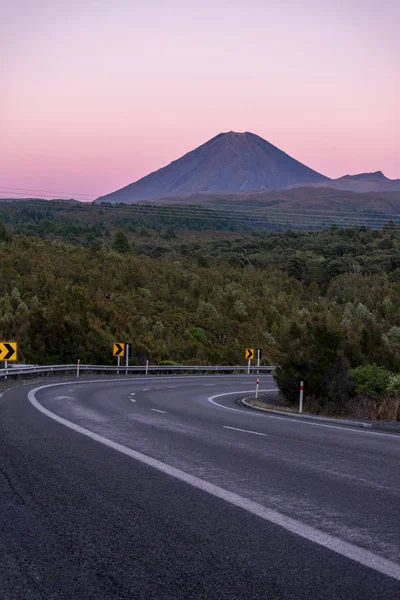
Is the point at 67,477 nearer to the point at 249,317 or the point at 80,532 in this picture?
the point at 80,532

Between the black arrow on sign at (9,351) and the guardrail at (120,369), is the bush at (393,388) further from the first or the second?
the guardrail at (120,369)

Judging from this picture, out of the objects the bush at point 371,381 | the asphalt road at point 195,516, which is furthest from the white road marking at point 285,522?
the bush at point 371,381

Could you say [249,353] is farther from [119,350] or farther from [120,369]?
[120,369]

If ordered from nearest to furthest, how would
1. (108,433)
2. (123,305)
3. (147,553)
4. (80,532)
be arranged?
(147,553)
(80,532)
(108,433)
(123,305)

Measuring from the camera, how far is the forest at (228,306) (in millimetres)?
28500

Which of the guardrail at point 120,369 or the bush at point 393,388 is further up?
the bush at point 393,388

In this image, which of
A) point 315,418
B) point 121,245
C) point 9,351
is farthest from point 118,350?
point 121,245

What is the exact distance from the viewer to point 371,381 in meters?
25.9

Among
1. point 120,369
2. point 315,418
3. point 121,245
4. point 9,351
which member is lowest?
point 120,369

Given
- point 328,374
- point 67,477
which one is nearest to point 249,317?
→ point 328,374

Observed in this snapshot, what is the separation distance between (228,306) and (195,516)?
78.6 metres

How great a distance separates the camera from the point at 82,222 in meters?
200

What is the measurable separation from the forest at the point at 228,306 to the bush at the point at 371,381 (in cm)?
4

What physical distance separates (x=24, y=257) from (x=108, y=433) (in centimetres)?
7220
